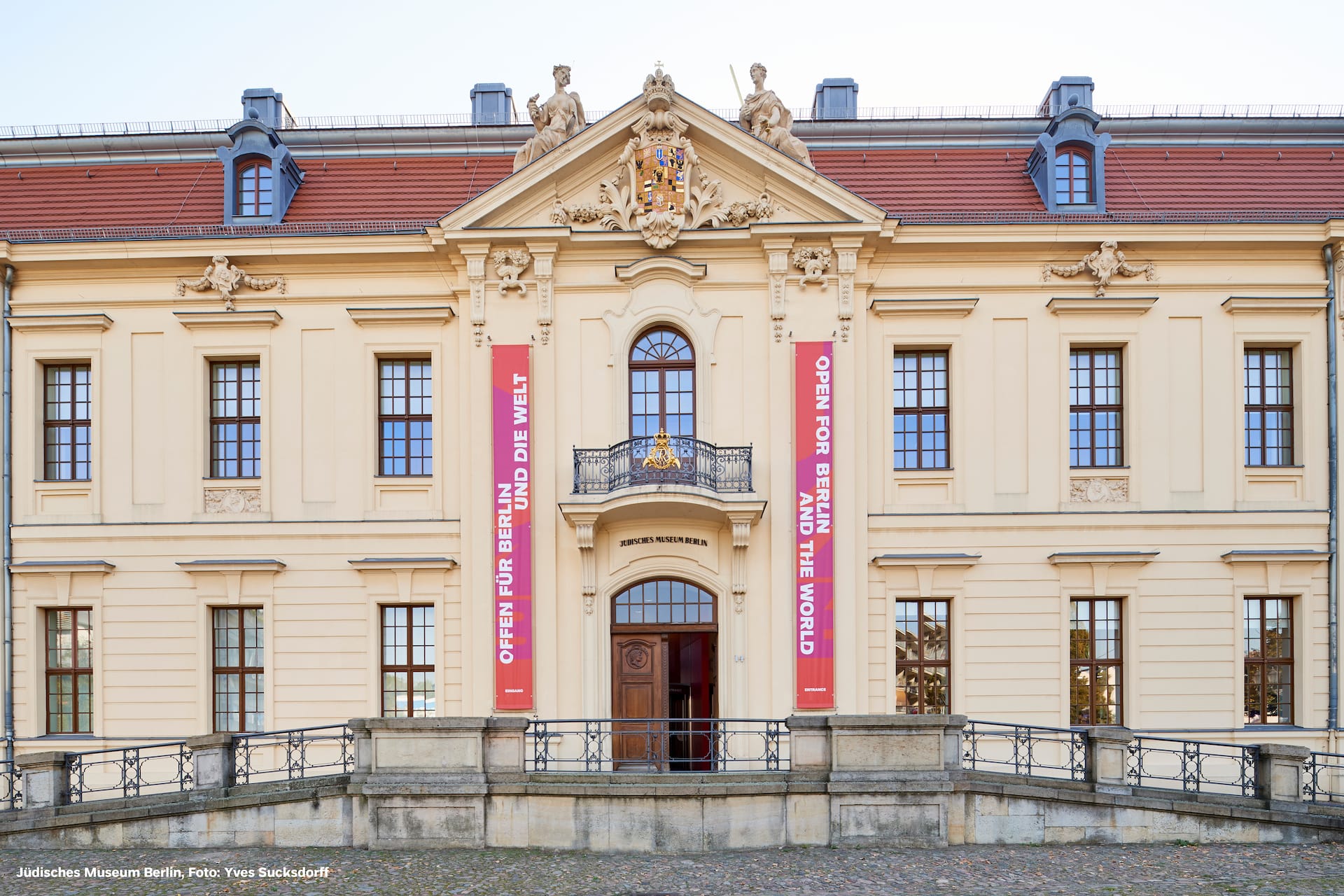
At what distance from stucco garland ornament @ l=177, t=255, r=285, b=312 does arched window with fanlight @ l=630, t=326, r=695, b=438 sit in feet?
19.4

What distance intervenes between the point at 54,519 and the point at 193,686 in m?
3.59

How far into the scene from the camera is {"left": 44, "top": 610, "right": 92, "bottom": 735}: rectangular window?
1739 cm

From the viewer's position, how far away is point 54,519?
17.5m

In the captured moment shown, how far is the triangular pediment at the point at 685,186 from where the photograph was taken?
1669cm

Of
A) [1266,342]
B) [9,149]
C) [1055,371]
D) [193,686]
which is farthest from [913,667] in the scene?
[9,149]

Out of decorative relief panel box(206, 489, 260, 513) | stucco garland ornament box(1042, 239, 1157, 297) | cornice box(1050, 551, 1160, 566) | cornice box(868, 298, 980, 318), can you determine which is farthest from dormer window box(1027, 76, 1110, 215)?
decorative relief panel box(206, 489, 260, 513)

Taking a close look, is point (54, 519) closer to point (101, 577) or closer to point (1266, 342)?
point (101, 577)

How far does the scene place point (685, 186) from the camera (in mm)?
16953

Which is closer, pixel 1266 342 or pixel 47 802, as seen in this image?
pixel 47 802

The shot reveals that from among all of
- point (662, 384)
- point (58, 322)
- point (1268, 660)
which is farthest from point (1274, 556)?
point (58, 322)

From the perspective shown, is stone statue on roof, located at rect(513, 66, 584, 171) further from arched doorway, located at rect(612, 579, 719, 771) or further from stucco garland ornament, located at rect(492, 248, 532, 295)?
arched doorway, located at rect(612, 579, 719, 771)

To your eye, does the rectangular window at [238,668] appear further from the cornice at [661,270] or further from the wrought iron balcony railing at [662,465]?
the cornice at [661,270]

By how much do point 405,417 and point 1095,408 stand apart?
36.7ft

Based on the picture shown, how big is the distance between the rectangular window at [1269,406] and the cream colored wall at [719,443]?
1.05ft
